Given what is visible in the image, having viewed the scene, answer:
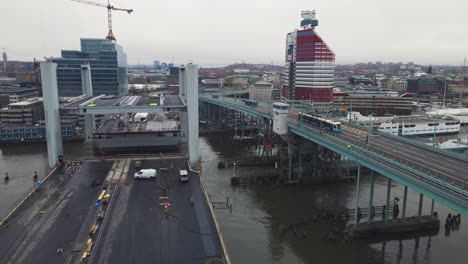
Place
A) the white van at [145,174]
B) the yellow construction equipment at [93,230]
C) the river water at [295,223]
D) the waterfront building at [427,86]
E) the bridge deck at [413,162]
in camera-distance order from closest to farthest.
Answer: the yellow construction equipment at [93,230], the bridge deck at [413,162], the river water at [295,223], the white van at [145,174], the waterfront building at [427,86]

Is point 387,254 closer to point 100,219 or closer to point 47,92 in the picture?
point 100,219

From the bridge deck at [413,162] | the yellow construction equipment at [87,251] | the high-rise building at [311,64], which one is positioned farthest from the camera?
the high-rise building at [311,64]

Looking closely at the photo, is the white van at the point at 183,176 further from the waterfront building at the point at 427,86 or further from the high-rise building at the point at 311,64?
the waterfront building at the point at 427,86

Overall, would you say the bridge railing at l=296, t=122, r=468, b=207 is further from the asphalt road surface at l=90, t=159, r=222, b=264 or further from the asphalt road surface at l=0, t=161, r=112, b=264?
the asphalt road surface at l=0, t=161, r=112, b=264

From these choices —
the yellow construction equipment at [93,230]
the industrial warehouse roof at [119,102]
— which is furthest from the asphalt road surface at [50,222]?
the industrial warehouse roof at [119,102]

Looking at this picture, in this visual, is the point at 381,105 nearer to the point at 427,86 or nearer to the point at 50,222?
the point at 427,86

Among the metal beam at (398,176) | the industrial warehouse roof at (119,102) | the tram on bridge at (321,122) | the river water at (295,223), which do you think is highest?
the industrial warehouse roof at (119,102)

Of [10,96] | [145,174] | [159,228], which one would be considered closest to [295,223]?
[145,174]
